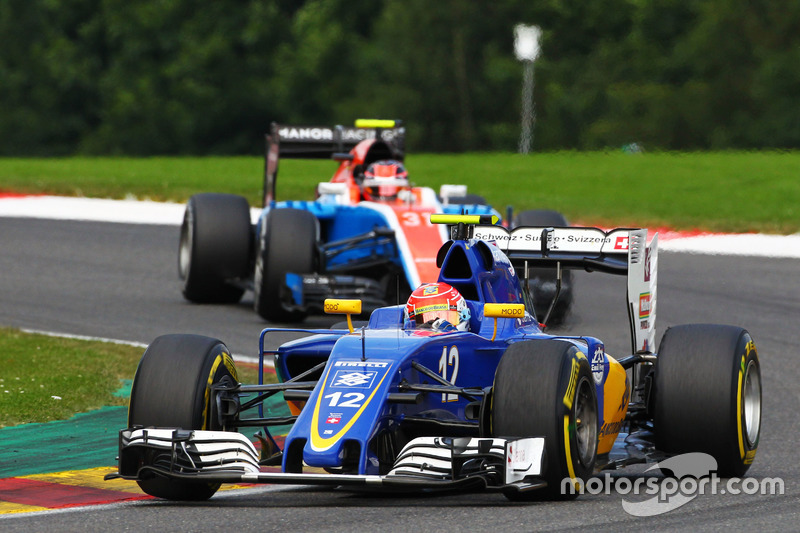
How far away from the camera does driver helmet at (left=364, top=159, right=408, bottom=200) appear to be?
17.6m

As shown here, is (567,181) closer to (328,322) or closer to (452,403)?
(328,322)

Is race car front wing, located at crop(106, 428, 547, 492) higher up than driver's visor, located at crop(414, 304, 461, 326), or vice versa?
driver's visor, located at crop(414, 304, 461, 326)

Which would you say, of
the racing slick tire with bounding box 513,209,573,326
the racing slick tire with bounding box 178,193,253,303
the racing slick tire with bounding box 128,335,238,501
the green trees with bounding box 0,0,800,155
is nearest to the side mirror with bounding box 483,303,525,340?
the racing slick tire with bounding box 128,335,238,501

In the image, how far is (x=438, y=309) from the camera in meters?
8.61

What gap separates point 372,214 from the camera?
16797 mm

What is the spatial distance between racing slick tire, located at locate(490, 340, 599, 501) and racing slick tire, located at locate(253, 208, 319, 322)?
7939mm

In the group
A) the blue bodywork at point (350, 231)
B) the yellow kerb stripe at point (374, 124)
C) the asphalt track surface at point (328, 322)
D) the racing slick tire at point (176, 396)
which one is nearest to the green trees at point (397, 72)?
the asphalt track surface at point (328, 322)

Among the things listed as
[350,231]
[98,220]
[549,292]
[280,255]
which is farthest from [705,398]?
[98,220]

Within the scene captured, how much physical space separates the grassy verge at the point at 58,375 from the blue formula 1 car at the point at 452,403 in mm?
2653

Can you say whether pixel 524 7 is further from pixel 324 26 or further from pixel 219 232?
pixel 219 232

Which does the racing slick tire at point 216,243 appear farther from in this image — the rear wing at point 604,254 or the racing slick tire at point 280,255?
the rear wing at point 604,254

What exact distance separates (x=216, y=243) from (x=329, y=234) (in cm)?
131

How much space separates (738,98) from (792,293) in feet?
126

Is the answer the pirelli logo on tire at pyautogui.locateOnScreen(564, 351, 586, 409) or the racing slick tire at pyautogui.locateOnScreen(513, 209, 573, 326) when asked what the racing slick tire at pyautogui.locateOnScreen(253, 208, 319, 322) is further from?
the pirelli logo on tire at pyautogui.locateOnScreen(564, 351, 586, 409)
